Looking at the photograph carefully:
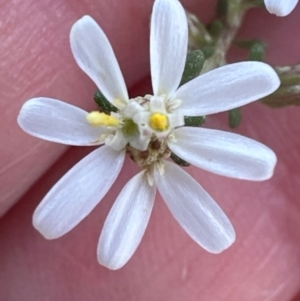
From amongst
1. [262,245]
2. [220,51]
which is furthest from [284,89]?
[262,245]

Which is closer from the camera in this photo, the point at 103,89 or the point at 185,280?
the point at 103,89

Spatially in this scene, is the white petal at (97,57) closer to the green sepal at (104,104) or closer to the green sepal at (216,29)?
the green sepal at (104,104)

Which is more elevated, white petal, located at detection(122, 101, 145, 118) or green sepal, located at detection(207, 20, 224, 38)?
white petal, located at detection(122, 101, 145, 118)

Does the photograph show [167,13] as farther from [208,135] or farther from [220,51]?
[220,51]

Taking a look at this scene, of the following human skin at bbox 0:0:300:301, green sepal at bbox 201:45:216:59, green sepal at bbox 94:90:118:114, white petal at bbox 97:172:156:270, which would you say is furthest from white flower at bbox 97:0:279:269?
human skin at bbox 0:0:300:301

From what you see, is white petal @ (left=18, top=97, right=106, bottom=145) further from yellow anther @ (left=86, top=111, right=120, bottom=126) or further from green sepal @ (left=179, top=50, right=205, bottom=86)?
green sepal @ (left=179, top=50, right=205, bottom=86)

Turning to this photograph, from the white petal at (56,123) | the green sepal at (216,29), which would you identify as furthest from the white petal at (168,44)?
the green sepal at (216,29)
